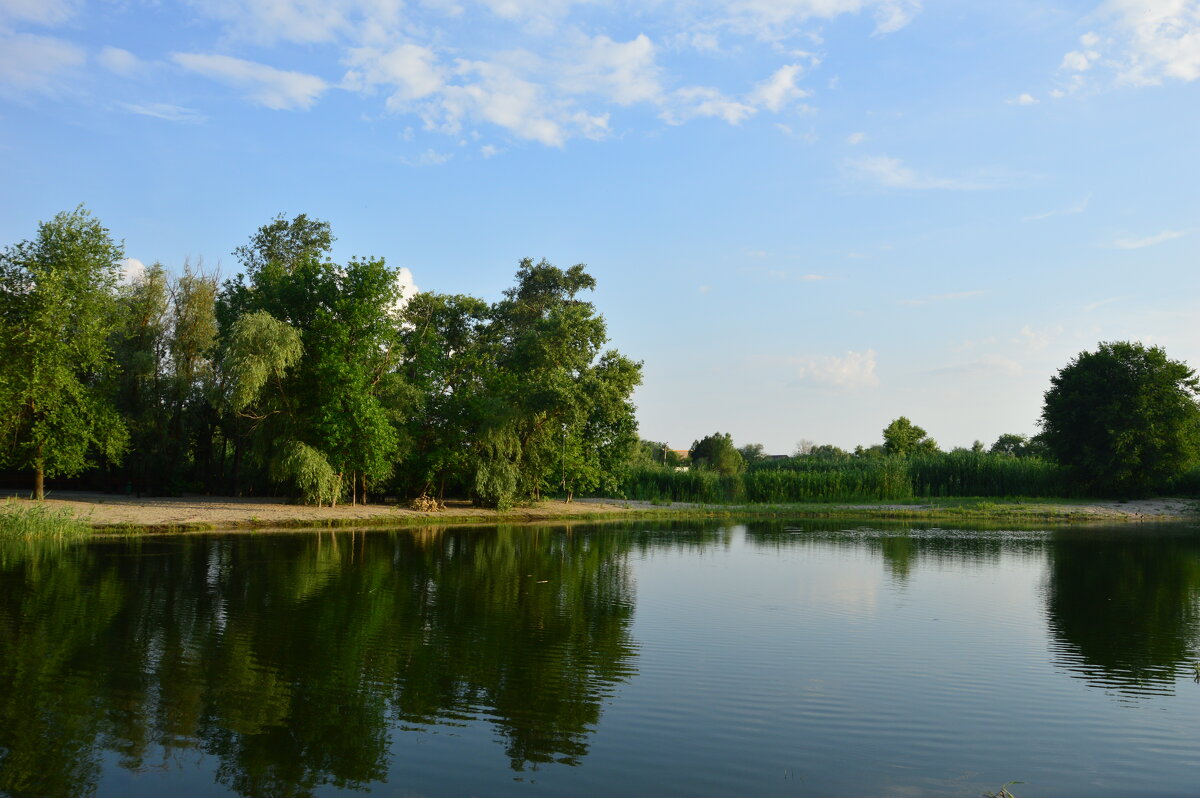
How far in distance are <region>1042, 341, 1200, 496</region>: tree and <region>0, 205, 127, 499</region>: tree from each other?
51.4m

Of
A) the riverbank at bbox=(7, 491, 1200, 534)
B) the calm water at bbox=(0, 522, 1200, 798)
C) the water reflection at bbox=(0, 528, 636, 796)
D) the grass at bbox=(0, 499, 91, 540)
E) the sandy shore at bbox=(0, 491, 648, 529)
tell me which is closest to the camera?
the calm water at bbox=(0, 522, 1200, 798)

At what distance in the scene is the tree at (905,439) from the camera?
73.4 meters

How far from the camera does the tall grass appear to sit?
53.1m

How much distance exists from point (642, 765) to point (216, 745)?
4.00 meters

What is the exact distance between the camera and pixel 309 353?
35.9 m

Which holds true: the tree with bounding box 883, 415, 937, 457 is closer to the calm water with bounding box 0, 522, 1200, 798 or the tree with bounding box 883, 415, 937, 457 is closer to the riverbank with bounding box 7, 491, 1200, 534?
the riverbank with bounding box 7, 491, 1200, 534

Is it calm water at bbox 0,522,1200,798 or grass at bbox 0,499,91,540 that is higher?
grass at bbox 0,499,91,540

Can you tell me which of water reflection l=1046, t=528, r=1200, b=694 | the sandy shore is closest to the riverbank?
the sandy shore

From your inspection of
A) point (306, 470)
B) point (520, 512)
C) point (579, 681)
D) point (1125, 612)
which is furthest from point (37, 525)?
point (1125, 612)

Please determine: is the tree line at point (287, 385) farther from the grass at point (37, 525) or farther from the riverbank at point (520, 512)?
the grass at point (37, 525)

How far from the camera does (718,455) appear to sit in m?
77.1

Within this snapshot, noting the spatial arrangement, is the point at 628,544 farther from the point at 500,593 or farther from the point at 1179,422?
the point at 1179,422

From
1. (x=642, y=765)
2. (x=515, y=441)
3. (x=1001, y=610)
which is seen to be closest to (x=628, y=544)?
(x=515, y=441)

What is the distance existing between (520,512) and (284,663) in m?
29.0
